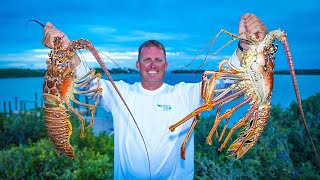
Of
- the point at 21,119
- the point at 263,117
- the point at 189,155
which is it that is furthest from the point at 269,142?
the point at 21,119

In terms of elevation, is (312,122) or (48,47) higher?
(48,47)

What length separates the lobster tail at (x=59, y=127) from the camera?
11.0ft

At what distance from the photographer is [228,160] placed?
254 inches

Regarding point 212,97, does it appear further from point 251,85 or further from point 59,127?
point 59,127

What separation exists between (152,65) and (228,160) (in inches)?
126

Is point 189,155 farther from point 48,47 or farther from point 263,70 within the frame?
point 48,47

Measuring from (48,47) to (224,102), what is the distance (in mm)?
1605

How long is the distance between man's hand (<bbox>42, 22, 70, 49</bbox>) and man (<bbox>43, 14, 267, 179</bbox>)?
732 mm

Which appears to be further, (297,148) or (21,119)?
(21,119)

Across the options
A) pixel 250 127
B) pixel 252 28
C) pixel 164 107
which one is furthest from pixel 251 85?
pixel 164 107

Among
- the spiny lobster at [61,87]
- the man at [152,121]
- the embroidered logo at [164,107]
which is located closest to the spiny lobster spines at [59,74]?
the spiny lobster at [61,87]

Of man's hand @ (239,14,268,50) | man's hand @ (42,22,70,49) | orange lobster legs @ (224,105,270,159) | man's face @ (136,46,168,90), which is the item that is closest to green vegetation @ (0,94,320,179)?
man's face @ (136,46,168,90)

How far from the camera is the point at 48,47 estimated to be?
10.9 feet

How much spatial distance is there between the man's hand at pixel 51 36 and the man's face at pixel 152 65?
0.89 meters
